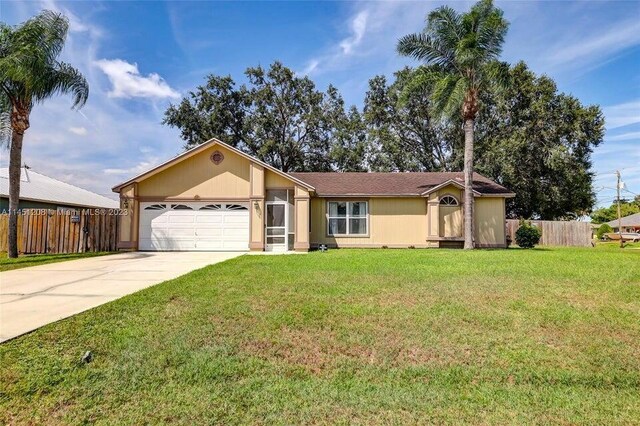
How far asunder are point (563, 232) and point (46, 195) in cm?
3260

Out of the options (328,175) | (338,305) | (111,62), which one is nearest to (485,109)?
(328,175)

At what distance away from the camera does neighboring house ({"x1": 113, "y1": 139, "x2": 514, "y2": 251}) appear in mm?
16156

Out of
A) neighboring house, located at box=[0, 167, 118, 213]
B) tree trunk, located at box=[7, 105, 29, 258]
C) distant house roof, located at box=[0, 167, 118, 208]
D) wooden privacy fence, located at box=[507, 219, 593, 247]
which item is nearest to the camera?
tree trunk, located at box=[7, 105, 29, 258]

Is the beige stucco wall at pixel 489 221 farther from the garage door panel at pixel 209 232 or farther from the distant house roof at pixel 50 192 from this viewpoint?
the distant house roof at pixel 50 192

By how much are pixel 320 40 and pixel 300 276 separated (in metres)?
9.95

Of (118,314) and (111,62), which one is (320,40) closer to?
(111,62)

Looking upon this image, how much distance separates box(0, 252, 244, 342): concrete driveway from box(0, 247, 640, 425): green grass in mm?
499

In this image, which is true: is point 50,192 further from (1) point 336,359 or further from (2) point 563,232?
(2) point 563,232

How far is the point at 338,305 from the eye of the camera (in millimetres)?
5855

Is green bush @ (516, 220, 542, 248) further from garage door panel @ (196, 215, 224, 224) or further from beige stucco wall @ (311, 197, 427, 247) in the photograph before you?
garage door panel @ (196, 215, 224, 224)

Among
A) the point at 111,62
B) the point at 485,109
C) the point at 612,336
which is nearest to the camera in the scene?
the point at 612,336

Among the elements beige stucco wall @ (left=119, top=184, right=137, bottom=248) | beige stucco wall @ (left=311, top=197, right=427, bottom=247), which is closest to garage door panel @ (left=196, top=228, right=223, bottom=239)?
beige stucco wall @ (left=119, top=184, right=137, bottom=248)

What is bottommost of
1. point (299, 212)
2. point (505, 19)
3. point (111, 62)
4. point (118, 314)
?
point (118, 314)

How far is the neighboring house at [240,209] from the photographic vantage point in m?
16.2
